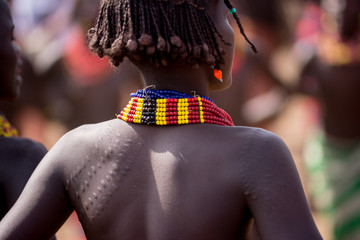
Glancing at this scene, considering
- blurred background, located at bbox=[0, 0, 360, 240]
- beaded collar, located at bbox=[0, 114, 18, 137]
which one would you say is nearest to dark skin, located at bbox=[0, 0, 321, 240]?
beaded collar, located at bbox=[0, 114, 18, 137]

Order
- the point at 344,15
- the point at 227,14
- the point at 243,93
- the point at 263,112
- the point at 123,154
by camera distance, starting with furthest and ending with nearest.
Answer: the point at 263,112
the point at 243,93
the point at 344,15
the point at 227,14
the point at 123,154

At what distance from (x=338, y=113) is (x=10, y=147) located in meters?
3.66

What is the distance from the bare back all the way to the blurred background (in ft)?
4.30

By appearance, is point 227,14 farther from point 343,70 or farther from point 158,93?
point 343,70

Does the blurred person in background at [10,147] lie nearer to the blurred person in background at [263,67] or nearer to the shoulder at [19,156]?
the shoulder at [19,156]

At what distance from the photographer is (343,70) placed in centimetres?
497

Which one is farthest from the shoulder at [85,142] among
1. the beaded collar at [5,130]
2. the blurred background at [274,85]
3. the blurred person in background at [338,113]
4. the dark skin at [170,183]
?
the blurred person in background at [338,113]

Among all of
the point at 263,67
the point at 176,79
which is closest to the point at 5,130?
the point at 176,79

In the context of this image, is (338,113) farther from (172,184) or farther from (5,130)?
(172,184)

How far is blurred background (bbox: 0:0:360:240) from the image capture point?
5078mm

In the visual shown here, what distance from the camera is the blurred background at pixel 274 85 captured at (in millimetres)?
5078

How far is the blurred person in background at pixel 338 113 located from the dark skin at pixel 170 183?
10.8 feet

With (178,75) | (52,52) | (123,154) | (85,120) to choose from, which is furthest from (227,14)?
(52,52)

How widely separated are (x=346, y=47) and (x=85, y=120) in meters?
3.38
